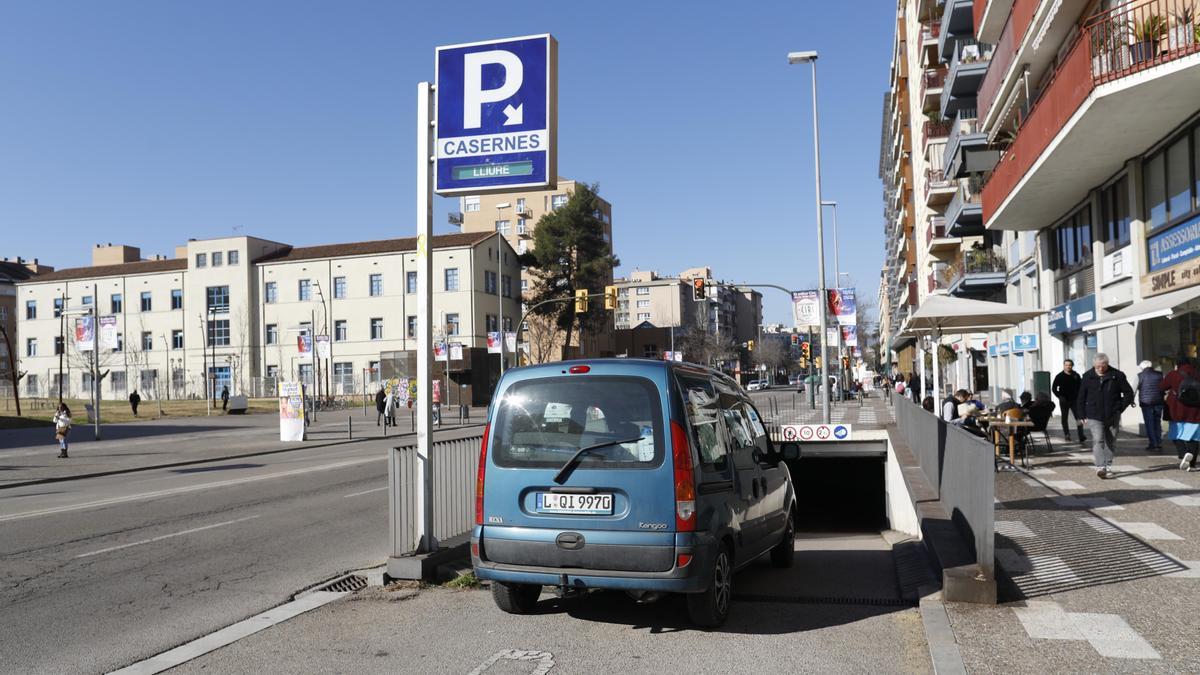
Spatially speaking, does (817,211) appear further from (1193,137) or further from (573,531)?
(573,531)

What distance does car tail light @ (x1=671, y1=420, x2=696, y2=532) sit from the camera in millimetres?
5957

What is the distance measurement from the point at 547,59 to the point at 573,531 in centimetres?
437

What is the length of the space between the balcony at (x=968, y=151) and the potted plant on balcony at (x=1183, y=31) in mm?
16436

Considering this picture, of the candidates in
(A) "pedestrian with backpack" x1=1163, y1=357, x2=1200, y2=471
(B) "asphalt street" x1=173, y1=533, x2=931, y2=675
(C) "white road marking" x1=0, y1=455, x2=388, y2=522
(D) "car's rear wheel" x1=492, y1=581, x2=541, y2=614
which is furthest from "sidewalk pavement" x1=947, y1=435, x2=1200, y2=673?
(C) "white road marking" x1=0, y1=455, x2=388, y2=522

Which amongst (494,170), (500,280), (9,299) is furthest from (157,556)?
(9,299)

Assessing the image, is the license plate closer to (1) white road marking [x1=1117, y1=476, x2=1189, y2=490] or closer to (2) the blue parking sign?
(2) the blue parking sign

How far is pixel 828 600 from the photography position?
7156 mm

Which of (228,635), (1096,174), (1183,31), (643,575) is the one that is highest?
(1183,31)

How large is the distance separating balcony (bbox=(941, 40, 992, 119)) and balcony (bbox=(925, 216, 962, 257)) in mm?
6800

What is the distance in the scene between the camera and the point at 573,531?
6121 millimetres

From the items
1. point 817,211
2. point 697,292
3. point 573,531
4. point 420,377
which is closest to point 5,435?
point 697,292

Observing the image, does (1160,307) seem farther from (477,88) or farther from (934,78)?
(934,78)

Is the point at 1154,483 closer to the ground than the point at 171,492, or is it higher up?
higher up

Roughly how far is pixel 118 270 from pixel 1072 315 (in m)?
79.9
